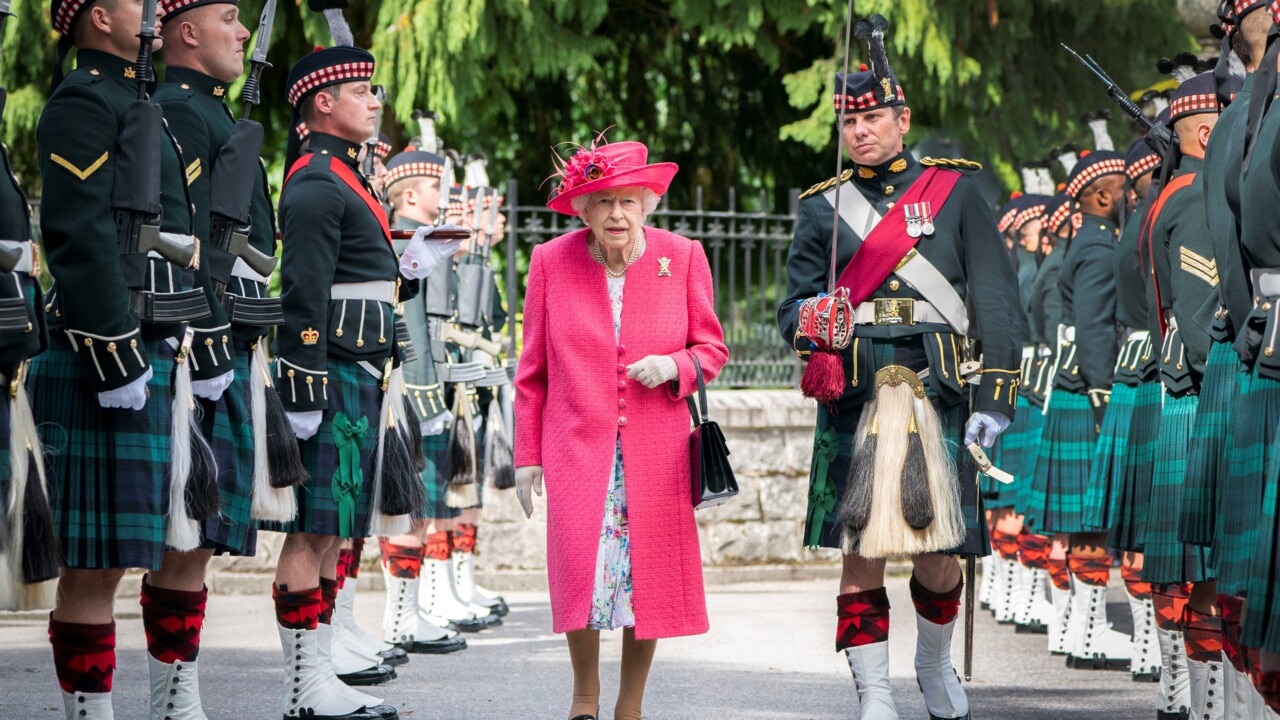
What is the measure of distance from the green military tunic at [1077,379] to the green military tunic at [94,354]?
190 inches

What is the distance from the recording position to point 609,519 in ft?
18.0

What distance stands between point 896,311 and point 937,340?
176 millimetres

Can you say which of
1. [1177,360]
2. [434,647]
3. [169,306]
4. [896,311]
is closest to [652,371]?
[896,311]

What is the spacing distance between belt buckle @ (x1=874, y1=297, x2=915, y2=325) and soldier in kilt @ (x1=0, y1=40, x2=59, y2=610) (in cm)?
289

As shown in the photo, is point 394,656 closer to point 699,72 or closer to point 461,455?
point 461,455

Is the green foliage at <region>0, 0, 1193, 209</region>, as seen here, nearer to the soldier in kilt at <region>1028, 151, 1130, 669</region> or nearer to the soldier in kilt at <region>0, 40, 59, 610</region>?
the soldier in kilt at <region>1028, 151, 1130, 669</region>

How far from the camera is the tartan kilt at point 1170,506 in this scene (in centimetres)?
577

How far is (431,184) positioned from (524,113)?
7182 mm

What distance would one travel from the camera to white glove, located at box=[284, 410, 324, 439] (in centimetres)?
610

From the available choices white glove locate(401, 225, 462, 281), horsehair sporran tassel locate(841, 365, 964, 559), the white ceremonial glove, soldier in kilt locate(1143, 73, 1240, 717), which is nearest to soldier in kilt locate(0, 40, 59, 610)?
white glove locate(401, 225, 462, 281)

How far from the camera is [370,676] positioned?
24.2 ft

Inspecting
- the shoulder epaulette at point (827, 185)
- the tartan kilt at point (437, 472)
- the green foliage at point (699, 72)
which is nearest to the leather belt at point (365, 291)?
the shoulder epaulette at point (827, 185)

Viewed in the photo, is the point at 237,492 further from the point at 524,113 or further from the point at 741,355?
the point at 524,113

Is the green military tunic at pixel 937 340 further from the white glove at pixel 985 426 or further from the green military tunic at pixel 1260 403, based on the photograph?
the green military tunic at pixel 1260 403
